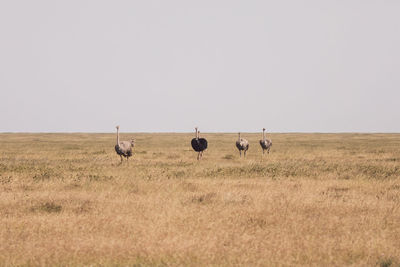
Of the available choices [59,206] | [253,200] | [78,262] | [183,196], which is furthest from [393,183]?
[78,262]

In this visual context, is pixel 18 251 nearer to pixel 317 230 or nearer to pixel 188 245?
pixel 188 245

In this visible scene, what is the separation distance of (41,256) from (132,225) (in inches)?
91.8

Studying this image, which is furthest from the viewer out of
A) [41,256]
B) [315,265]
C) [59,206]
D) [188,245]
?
[59,206]

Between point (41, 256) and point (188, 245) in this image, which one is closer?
point (41, 256)

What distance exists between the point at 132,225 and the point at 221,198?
3748 millimetres

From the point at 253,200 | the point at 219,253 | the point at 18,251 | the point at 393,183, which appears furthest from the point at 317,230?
the point at 393,183

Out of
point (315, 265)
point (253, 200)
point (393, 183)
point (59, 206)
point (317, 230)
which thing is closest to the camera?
point (315, 265)

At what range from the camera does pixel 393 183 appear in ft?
52.5

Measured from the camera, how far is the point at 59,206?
11406mm

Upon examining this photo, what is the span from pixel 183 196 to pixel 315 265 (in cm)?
651

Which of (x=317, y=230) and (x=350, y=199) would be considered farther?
(x=350, y=199)

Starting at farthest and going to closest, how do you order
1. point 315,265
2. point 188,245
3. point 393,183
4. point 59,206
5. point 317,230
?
point 393,183, point 59,206, point 317,230, point 188,245, point 315,265

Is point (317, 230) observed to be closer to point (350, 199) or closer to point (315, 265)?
point (315, 265)

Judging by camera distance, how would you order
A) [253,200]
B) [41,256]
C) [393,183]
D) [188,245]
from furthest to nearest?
[393,183], [253,200], [188,245], [41,256]
